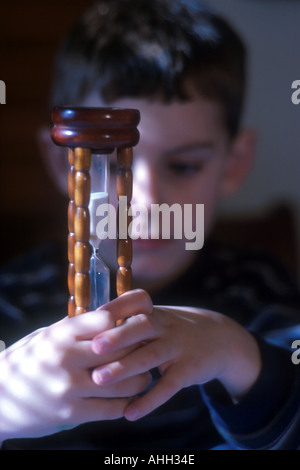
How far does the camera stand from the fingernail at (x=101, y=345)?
0.25 metres

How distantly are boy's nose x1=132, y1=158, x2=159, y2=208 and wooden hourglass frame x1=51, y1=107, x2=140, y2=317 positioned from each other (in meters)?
0.17

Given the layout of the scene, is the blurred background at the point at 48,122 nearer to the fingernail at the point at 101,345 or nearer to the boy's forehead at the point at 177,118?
the boy's forehead at the point at 177,118

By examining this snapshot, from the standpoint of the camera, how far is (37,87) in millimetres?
902

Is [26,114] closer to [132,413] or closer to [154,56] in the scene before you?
[154,56]

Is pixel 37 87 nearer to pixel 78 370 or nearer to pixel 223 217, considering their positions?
pixel 223 217

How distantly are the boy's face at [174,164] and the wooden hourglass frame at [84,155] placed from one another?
82 millimetres

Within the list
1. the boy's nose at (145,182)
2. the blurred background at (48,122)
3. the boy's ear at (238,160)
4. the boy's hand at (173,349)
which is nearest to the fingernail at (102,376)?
the boy's hand at (173,349)

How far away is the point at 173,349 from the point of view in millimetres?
289

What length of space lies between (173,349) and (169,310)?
0.07ft

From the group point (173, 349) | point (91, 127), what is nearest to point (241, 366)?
point (173, 349)

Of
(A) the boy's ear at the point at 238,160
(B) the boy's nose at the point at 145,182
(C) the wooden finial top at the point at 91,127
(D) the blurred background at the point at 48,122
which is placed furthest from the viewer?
(D) the blurred background at the point at 48,122

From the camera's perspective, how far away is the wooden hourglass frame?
0.25 meters

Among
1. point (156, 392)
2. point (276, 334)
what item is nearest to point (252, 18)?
point (276, 334)
